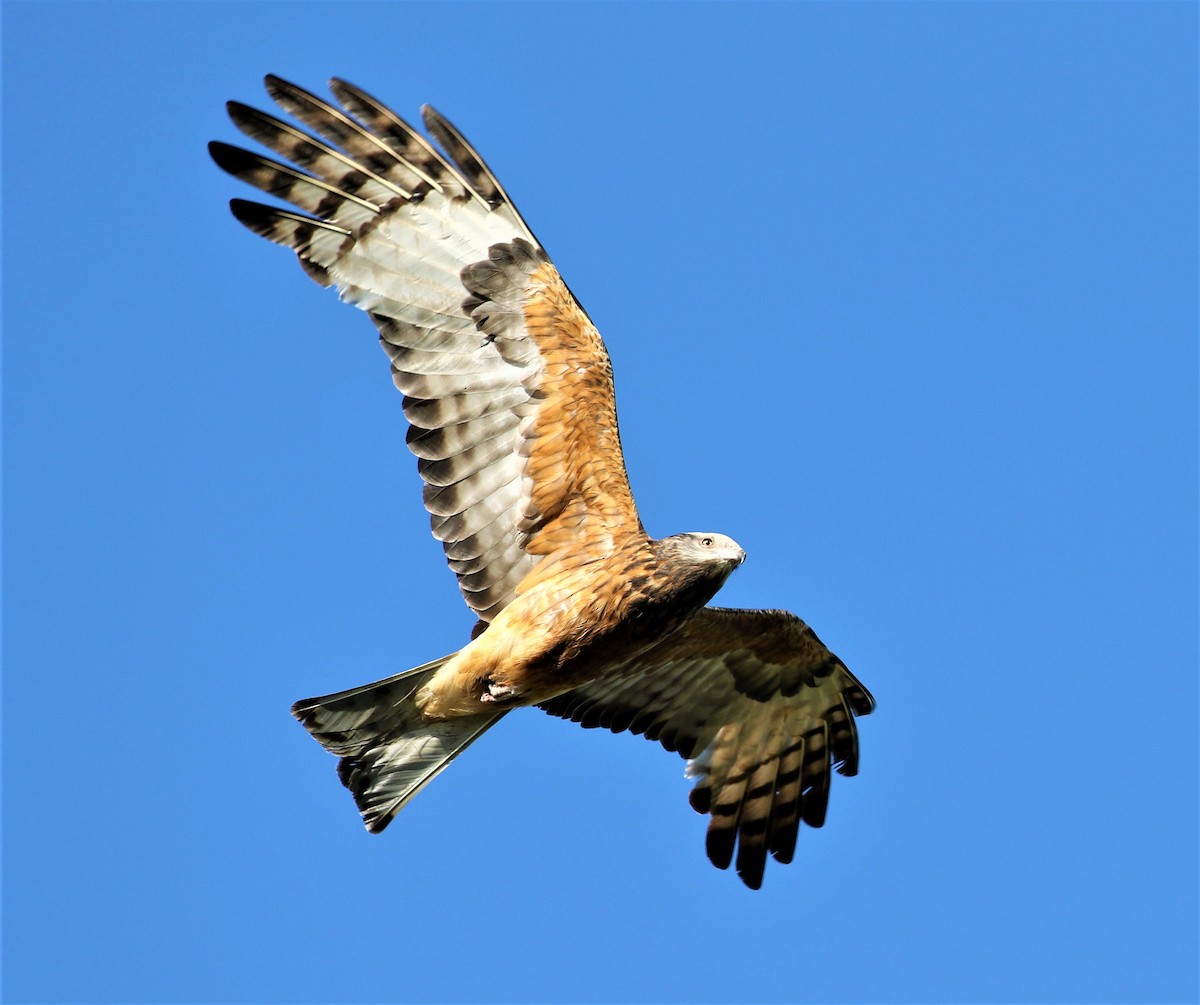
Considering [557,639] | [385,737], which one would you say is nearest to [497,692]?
[557,639]

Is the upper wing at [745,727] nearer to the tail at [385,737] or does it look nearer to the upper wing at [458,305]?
the tail at [385,737]

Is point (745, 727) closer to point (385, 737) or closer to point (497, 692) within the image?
point (497, 692)

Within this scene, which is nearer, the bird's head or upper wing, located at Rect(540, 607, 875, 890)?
the bird's head

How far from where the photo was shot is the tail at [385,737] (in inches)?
478

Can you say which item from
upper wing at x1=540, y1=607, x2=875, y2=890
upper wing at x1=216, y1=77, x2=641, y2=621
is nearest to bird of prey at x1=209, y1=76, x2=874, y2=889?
upper wing at x1=216, y1=77, x2=641, y2=621

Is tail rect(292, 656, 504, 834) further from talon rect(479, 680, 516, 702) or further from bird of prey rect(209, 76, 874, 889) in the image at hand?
talon rect(479, 680, 516, 702)

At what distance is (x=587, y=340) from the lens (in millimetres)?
12039

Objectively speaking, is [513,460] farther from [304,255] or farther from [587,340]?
[304,255]

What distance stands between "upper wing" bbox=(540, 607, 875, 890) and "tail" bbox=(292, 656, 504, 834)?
1.19 meters

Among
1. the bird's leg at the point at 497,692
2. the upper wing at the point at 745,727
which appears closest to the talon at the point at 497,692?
the bird's leg at the point at 497,692

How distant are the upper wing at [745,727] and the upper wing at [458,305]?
1832 millimetres

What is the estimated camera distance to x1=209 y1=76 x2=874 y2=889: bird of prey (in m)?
11.8

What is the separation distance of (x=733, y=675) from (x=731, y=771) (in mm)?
691

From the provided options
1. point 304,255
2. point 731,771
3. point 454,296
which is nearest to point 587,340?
point 454,296
